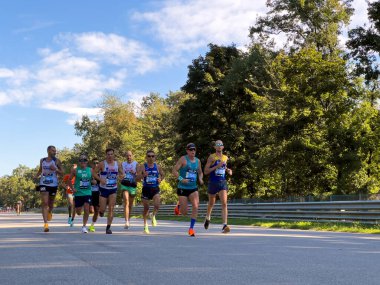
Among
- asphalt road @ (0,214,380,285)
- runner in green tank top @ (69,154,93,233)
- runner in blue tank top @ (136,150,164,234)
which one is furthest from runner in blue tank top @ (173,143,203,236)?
runner in green tank top @ (69,154,93,233)

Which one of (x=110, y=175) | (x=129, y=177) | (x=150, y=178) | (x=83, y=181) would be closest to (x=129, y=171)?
(x=129, y=177)

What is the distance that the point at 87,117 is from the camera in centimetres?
7856

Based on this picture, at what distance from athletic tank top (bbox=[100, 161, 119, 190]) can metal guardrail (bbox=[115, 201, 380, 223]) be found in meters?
8.74

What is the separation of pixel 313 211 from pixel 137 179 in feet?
29.8

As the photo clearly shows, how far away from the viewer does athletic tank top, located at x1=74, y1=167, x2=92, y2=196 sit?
14.6 meters

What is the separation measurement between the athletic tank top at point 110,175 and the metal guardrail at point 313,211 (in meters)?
8.74

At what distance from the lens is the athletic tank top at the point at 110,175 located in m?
13.1

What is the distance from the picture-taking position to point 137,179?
14.2 m

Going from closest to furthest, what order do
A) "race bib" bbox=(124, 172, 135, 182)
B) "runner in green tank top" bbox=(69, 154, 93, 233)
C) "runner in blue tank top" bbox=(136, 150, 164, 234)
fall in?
"runner in blue tank top" bbox=(136, 150, 164, 234)
"runner in green tank top" bbox=(69, 154, 93, 233)
"race bib" bbox=(124, 172, 135, 182)

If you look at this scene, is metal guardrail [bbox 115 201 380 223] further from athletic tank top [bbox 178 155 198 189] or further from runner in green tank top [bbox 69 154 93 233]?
runner in green tank top [bbox 69 154 93 233]

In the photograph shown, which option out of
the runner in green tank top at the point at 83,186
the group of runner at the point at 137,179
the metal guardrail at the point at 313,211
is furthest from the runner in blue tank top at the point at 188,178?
the metal guardrail at the point at 313,211

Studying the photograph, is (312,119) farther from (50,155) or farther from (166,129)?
(166,129)

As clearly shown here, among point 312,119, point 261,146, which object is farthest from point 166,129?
point 312,119

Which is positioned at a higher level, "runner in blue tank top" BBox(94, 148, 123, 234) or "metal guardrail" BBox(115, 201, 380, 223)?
"runner in blue tank top" BBox(94, 148, 123, 234)
